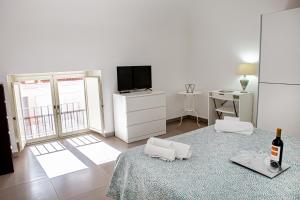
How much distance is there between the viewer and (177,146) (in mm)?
1947

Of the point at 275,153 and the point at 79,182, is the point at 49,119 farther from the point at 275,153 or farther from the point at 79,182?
the point at 275,153

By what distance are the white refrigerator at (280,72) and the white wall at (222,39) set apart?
0.63 metres

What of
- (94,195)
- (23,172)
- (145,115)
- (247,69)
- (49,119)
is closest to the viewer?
(94,195)

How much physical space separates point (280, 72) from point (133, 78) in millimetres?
2574

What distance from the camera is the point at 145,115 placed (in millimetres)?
4348

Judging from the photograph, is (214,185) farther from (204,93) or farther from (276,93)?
(204,93)

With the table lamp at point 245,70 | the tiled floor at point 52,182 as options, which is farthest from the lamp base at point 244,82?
the tiled floor at point 52,182

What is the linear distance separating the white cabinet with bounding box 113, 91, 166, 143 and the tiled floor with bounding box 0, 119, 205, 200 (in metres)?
0.91

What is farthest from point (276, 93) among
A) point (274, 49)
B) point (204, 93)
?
point (204, 93)

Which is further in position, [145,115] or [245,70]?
[145,115]

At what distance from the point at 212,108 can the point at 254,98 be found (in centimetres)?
86

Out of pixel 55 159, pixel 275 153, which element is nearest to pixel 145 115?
pixel 55 159

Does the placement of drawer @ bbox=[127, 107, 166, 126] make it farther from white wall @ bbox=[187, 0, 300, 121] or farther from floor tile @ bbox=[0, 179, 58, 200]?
floor tile @ bbox=[0, 179, 58, 200]

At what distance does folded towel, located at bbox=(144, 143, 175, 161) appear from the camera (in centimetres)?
187
